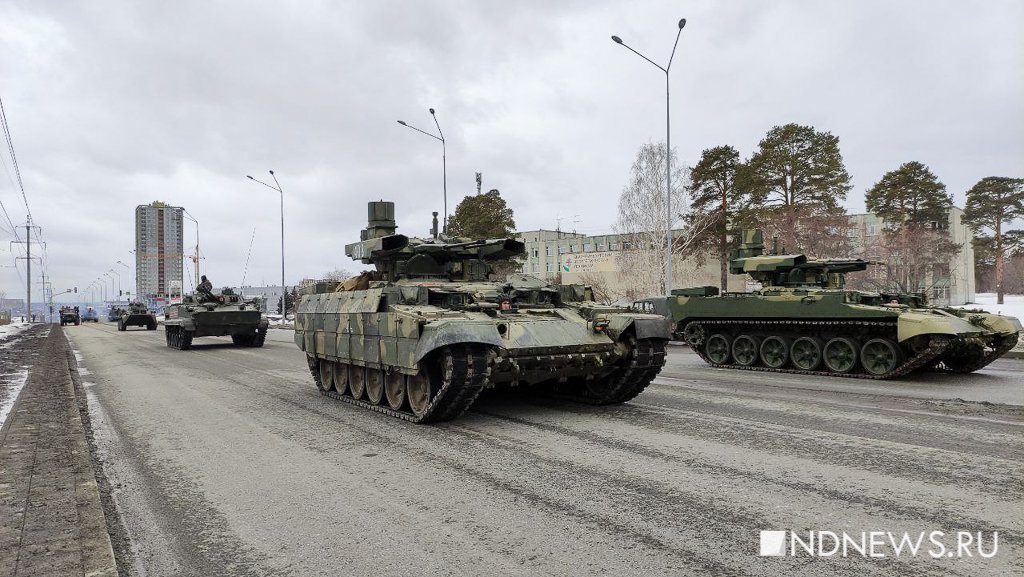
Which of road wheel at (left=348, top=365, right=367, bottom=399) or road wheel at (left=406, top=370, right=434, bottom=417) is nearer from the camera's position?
road wheel at (left=406, top=370, right=434, bottom=417)

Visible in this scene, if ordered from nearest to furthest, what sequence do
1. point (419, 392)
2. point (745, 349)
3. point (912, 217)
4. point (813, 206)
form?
point (419, 392)
point (745, 349)
point (813, 206)
point (912, 217)

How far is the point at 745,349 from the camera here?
50.8ft

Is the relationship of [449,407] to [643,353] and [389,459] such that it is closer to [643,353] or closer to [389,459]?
[389,459]

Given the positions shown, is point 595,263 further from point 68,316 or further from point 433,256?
point 68,316

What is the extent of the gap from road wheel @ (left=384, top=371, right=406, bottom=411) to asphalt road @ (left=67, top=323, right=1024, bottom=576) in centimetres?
47

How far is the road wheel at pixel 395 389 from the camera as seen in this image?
906 centimetres

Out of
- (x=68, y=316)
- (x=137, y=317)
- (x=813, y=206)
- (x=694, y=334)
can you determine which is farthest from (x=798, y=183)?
(x=68, y=316)

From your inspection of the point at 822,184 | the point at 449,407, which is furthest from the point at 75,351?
the point at 822,184

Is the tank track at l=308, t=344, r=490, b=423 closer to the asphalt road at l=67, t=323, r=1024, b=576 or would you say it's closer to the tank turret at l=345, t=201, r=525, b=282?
the asphalt road at l=67, t=323, r=1024, b=576

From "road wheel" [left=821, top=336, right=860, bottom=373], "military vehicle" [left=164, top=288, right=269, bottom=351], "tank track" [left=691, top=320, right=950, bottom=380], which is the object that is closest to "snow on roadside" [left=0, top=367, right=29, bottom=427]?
"military vehicle" [left=164, top=288, right=269, bottom=351]

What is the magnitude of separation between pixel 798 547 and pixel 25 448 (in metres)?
7.08

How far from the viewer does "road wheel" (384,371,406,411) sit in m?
9.06

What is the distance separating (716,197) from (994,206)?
25.3 meters

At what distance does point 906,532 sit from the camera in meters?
4.43
